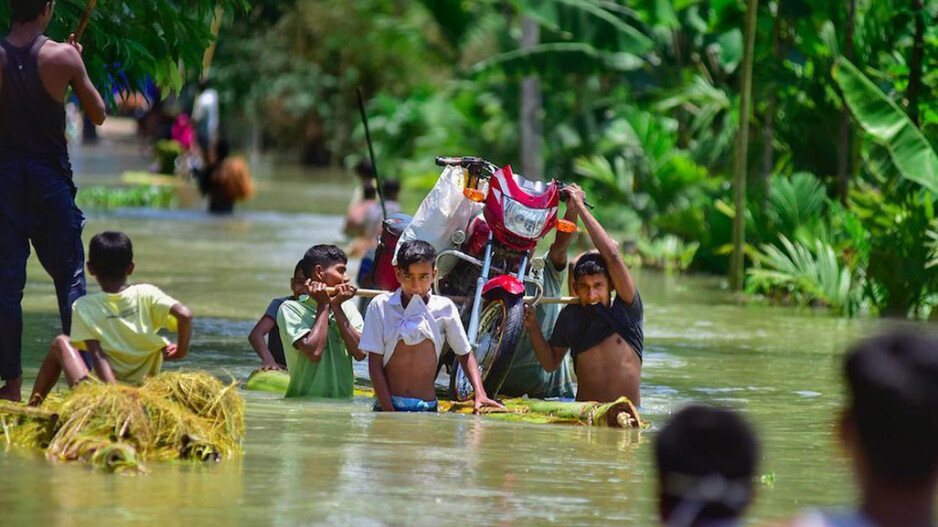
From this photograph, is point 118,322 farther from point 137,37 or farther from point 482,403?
point 137,37

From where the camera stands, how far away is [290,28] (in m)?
44.8

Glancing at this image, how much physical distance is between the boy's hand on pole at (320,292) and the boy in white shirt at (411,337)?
33 cm

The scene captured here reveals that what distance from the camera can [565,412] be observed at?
921 cm

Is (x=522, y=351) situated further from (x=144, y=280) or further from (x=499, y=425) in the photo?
(x=144, y=280)

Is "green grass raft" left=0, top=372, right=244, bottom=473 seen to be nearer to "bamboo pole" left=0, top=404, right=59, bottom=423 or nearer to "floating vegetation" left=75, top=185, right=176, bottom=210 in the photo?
"bamboo pole" left=0, top=404, right=59, bottom=423

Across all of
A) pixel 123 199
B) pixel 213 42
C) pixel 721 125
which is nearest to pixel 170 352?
pixel 213 42

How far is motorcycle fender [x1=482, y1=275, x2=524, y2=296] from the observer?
31.3ft

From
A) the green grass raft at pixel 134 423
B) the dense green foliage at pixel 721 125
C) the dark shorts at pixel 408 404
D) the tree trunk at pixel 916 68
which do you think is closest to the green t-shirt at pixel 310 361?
the dark shorts at pixel 408 404

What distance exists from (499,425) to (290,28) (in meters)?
36.9

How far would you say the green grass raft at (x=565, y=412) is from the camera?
356 inches

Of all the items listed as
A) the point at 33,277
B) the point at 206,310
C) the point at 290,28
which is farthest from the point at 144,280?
the point at 290,28

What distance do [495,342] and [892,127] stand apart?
7.46 metres

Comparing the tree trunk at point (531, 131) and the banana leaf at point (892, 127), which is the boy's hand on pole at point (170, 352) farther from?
the tree trunk at point (531, 131)

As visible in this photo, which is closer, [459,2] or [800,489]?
[800,489]
